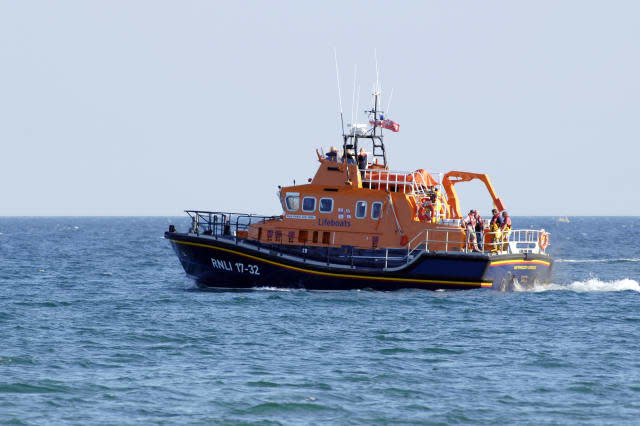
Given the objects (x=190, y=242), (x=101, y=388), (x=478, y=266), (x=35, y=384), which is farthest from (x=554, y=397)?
(x=190, y=242)

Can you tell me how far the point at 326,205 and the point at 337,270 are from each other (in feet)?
7.61

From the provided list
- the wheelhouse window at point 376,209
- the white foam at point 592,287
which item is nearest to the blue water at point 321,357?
the white foam at point 592,287

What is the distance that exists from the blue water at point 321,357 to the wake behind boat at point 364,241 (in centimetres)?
62

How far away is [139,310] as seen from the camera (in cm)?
2580

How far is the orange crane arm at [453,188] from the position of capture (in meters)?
29.6

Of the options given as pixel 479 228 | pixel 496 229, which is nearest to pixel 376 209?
pixel 479 228

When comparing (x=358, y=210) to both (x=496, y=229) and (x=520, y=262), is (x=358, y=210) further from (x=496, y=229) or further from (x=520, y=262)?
(x=520, y=262)

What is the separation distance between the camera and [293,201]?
29.4 meters

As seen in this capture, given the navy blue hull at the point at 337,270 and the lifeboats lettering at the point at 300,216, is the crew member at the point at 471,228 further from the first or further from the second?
the lifeboats lettering at the point at 300,216

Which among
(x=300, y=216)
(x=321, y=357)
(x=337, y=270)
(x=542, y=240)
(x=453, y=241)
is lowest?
(x=321, y=357)

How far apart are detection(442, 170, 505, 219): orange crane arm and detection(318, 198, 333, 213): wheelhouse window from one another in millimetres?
3927

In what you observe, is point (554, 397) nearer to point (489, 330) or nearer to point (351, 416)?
point (351, 416)

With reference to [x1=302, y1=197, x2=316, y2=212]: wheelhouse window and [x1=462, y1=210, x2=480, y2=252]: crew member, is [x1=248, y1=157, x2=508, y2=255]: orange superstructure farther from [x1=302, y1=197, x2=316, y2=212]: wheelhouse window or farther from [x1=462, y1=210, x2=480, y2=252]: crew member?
[x1=462, y1=210, x2=480, y2=252]: crew member

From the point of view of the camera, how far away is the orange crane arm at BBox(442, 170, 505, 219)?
29.6 meters
